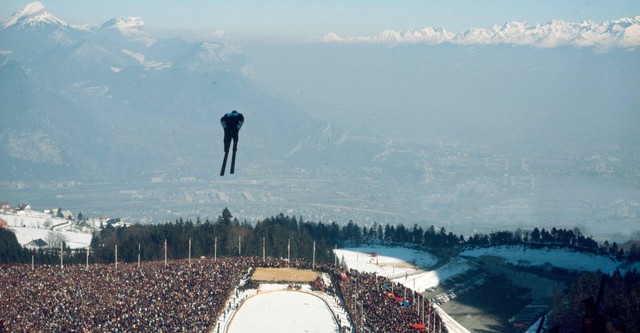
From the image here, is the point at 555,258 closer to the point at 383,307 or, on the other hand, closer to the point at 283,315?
the point at 383,307

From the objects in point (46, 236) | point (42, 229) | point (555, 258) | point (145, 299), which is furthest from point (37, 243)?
point (555, 258)

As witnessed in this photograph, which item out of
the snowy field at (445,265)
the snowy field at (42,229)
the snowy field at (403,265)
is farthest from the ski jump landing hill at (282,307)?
the snowy field at (42,229)

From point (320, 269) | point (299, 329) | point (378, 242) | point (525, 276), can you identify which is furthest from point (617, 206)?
point (299, 329)

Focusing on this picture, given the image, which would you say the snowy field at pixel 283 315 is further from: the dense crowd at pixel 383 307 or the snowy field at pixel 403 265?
the snowy field at pixel 403 265

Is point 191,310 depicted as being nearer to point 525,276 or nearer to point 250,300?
point 250,300

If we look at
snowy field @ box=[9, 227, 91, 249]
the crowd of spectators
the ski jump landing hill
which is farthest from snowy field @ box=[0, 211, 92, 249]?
the ski jump landing hill
